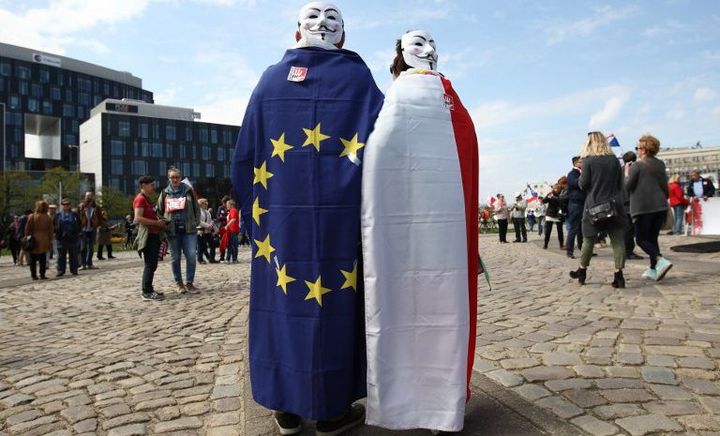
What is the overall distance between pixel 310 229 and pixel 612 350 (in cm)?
294

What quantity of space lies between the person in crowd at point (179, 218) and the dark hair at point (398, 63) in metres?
6.59

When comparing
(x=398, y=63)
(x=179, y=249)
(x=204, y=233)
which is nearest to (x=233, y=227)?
(x=204, y=233)

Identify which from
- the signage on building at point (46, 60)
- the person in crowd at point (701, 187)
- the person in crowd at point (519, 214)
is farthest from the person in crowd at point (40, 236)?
the signage on building at point (46, 60)

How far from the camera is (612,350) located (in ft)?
14.2

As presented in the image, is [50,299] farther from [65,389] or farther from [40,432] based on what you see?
[40,432]

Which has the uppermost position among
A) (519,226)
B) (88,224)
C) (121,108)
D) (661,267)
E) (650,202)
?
(121,108)

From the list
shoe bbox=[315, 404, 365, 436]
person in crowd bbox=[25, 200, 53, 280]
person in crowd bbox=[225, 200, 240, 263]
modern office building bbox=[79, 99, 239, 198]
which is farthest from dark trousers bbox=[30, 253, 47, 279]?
modern office building bbox=[79, 99, 239, 198]

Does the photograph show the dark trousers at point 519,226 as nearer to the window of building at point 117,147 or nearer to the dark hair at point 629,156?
the dark hair at point 629,156

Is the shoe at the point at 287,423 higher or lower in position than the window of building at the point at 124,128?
lower

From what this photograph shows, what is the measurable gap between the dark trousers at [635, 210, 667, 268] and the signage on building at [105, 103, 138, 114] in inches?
3699

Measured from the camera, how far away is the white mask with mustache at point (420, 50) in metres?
2.89

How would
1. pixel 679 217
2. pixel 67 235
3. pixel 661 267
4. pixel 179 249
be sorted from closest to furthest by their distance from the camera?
pixel 661 267 < pixel 179 249 < pixel 67 235 < pixel 679 217

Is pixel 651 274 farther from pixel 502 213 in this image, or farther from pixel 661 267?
pixel 502 213

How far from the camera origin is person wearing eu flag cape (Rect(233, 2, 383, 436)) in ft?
8.46
